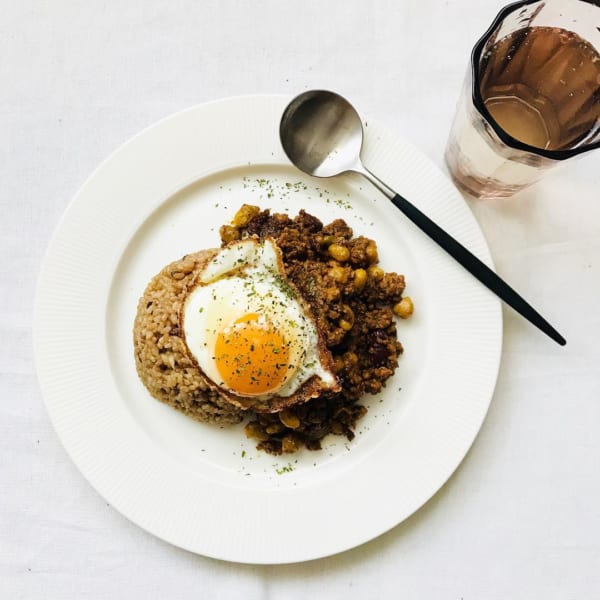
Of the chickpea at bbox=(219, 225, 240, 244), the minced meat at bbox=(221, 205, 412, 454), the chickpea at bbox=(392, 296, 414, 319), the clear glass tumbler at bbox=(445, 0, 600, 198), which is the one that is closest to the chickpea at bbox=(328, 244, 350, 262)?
the minced meat at bbox=(221, 205, 412, 454)

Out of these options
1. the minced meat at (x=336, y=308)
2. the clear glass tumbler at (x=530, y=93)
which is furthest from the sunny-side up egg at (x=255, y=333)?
the clear glass tumbler at (x=530, y=93)

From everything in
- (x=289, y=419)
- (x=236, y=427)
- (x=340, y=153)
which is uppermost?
(x=340, y=153)

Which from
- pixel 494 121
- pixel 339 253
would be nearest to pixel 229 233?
pixel 339 253

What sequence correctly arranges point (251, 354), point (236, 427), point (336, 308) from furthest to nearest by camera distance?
1. point (236, 427)
2. point (336, 308)
3. point (251, 354)

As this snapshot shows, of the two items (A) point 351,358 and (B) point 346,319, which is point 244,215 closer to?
(B) point 346,319

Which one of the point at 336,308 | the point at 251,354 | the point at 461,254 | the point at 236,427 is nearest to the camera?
the point at 251,354

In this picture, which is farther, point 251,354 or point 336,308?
point 336,308

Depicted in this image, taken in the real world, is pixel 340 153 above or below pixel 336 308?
above
